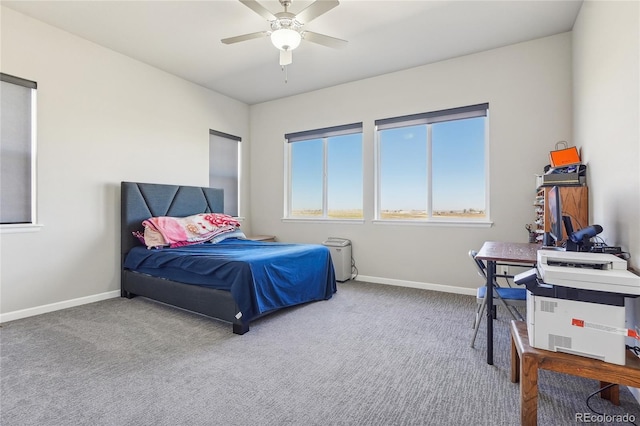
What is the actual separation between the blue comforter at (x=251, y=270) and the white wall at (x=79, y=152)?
572 mm

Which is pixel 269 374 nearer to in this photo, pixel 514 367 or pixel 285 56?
pixel 514 367

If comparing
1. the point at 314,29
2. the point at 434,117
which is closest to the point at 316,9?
the point at 314,29

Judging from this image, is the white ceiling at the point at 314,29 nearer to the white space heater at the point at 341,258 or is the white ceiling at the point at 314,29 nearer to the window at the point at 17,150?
the window at the point at 17,150

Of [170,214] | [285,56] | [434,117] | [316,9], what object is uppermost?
[316,9]

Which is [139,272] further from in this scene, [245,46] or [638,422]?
[638,422]

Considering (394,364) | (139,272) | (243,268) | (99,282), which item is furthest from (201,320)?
(394,364)

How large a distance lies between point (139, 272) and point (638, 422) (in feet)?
13.9

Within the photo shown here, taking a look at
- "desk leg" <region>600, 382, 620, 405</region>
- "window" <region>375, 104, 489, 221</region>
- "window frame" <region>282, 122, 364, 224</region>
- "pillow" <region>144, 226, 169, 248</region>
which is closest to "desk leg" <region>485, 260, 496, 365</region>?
"desk leg" <region>600, 382, 620, 405</region>

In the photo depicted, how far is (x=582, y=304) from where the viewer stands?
1385mm

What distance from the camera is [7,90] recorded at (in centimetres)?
298

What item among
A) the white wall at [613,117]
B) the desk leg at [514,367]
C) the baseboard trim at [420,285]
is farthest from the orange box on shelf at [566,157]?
the desk leg at [514,367]

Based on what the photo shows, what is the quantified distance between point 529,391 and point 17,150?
14.7 feet

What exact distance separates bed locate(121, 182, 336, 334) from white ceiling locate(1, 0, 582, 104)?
167cm

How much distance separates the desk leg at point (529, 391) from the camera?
55.4 inches
